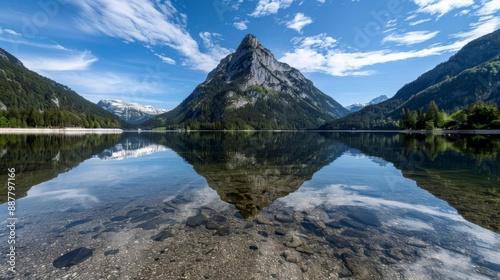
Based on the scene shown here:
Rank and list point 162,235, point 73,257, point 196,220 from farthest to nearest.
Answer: point 196,220, point 162,235, point 73,257

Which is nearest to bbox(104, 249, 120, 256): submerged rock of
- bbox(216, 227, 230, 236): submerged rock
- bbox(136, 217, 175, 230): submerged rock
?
bbox(136, 217, 175, 230): submerged rock

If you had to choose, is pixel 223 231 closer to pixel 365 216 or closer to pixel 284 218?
pixel 284 218

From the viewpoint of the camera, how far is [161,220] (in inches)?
637

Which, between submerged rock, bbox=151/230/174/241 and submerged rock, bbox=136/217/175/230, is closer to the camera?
submerged rock, bbox=151/230/174/241

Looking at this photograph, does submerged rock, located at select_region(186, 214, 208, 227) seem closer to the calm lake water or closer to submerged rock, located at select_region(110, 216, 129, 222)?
the calm lake water

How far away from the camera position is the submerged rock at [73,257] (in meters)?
10.7

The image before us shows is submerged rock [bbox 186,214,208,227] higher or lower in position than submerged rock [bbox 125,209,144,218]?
lower

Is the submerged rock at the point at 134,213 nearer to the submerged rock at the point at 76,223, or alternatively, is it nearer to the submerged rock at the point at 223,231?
the submerged rock at the point at 76,223

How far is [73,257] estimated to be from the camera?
1129 cm

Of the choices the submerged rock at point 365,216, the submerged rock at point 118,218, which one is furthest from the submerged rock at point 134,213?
the submerged rock at point 365,216

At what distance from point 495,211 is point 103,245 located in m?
24.9

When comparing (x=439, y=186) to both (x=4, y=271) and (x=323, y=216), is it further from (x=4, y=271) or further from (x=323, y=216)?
Result: (x=4, y=271)

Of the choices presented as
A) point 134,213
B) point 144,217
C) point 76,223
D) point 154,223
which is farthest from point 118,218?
point 154,223

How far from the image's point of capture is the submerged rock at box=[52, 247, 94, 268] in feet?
35.0
